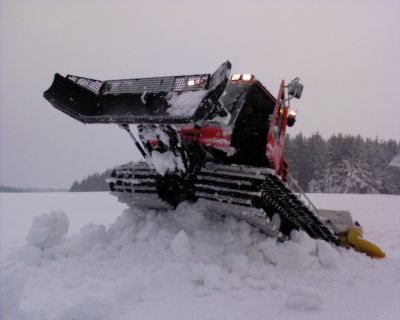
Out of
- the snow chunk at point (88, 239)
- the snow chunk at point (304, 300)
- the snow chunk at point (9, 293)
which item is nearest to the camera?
the snow chunk at point (9, 293)

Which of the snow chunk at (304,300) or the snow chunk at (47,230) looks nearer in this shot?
the snow chunk at (304,300)

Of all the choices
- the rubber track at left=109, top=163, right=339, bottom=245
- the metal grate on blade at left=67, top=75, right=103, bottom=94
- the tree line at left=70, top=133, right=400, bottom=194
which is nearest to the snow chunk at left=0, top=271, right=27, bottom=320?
the rubber track at left=109, top=163, right=339, bottom=245

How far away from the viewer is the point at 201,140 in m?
5.32

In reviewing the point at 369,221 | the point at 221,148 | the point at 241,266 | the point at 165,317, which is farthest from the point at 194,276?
the point at 369,221

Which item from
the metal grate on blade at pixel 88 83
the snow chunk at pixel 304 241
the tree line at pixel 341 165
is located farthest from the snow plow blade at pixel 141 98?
the tree line at pixel 341 165

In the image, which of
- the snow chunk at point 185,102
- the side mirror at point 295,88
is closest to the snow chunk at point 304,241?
the side mirror at point 295,88

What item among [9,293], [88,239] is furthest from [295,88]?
[9,293]

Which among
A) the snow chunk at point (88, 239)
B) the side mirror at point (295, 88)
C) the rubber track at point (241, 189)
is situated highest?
the side mirror at point (295, 88)

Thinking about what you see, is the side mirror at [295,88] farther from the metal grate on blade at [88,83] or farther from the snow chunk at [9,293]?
the snow chunk at [9,293]

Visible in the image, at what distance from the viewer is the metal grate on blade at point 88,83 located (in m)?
5.08

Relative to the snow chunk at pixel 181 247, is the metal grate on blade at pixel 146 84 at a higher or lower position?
higher

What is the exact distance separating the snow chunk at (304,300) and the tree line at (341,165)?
1754 inches

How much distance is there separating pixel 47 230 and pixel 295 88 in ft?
12.8

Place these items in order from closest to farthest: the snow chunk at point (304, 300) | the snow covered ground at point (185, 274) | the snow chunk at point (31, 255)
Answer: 1. the snow covered ground at point (185, 274)
2. the snow chunk at point (304, 300)
3. the snow chunk at point (31, 255)
